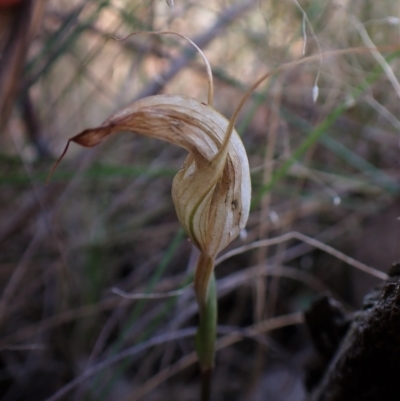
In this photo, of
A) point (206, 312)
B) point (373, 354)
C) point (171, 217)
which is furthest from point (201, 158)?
point (171, 217)

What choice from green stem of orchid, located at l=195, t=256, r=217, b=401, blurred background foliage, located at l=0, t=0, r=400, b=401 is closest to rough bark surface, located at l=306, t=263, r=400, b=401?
green stem of orchid, located at l=195, t=256, r=217, b=401

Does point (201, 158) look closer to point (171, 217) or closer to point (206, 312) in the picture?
point (206, 312)

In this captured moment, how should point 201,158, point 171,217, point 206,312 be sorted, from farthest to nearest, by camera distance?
point 171,217 < point 206,312 < point 201,158

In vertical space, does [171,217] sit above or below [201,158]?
below

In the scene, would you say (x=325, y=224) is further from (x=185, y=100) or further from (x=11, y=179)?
(x=185, y=100)

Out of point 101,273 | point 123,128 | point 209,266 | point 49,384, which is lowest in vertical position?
point 49,384

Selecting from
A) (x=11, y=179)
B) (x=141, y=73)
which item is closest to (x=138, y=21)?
(x=11, y=179)
